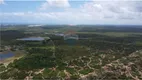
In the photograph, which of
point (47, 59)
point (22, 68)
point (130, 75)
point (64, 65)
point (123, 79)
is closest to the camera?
point (123, 79)

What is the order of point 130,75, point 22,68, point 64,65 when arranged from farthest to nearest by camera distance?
point 64,65, point 22,68, point 130,75

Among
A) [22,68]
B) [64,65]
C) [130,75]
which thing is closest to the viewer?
[130,75]

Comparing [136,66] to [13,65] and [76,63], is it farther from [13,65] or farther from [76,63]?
[13,65]

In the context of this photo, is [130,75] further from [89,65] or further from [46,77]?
[46,77]

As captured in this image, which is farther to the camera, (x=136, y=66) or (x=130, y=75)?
(x=136, y=66)

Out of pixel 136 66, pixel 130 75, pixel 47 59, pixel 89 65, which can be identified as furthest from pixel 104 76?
pixel 47 59

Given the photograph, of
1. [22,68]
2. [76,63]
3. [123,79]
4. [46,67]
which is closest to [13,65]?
[22,68]

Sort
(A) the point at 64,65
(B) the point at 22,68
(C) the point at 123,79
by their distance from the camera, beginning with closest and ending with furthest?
(C) the point at 123,79 → (B) the point at 22,68 → (A) the point at 64,65

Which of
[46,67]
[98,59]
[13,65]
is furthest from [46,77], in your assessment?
[98,59]

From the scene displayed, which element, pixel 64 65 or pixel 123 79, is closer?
pixel 123 79
